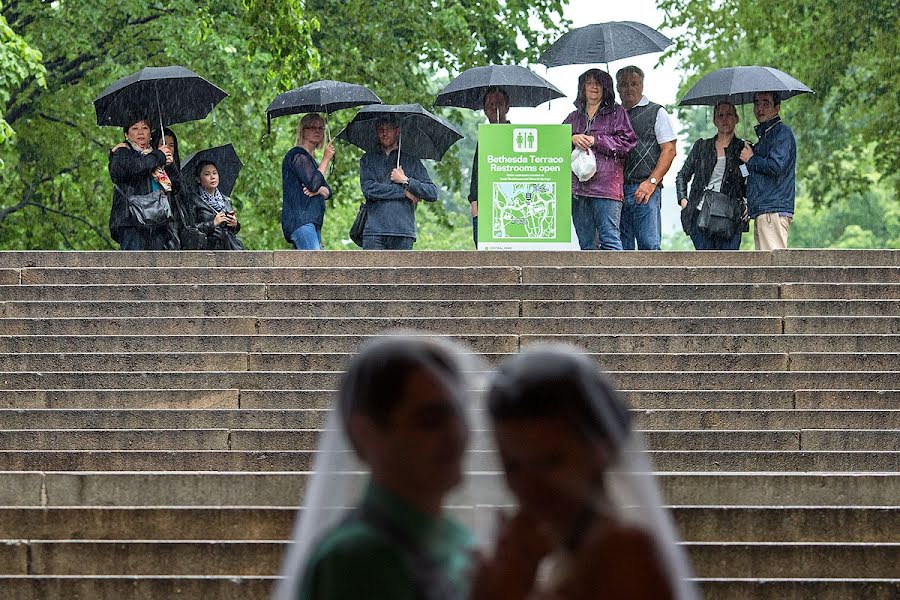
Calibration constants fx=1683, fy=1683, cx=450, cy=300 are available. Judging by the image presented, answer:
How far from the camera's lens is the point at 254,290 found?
38.9 ft

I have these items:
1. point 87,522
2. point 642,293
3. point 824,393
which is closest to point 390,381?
point 87,522

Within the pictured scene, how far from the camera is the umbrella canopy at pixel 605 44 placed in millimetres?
14766

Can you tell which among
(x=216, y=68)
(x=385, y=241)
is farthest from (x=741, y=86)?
(x=216, y=68)

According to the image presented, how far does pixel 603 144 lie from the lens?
1303 cm

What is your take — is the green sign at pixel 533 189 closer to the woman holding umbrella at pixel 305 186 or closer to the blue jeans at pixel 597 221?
the blue jeans at pixel 597 221

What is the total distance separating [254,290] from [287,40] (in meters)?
4.19

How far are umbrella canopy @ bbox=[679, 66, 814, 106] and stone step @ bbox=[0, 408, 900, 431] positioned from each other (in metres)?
4.21

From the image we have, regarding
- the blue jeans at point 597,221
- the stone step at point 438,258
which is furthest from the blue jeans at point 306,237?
the blue jeans at point 597,221

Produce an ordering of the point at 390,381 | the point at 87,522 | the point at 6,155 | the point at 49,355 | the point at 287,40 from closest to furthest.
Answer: the point at 390,381
the point at 87,522
the point at 49,355
the point at 287,40
the point at 6,155

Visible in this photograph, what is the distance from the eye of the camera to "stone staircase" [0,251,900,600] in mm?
7004

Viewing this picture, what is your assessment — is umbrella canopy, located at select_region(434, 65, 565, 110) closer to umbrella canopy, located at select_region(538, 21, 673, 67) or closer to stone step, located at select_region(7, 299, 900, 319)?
umbrella canopy, located at select_region(538, 21, 673, 67)

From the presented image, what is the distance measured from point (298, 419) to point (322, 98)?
5.71 meters

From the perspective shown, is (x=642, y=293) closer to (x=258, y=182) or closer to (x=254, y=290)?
(x=254, y=290)

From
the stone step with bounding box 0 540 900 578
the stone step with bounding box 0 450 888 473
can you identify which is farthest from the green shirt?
A: the stone step with bounding box 0 450 888 473
